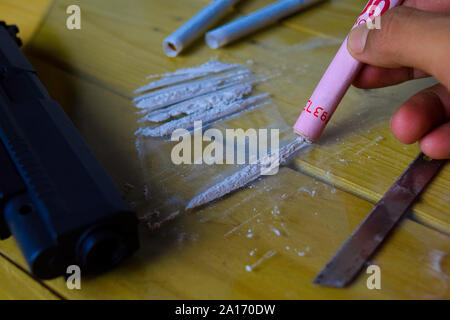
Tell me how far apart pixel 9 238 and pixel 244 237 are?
29 cm

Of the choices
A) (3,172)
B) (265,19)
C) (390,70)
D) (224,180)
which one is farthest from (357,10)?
(3,172)

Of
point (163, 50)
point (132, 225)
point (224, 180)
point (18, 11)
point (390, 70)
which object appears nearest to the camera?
point (132, 225)

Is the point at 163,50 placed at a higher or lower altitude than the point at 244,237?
higher

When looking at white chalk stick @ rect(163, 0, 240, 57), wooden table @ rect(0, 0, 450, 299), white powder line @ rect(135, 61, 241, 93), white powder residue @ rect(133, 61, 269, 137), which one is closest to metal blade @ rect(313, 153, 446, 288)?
wooden table @ rect(0, 0, 450, 299)

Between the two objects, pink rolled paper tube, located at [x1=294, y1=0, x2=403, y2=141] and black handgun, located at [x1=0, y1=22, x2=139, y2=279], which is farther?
pink rolled paper tube, located at [x1=294, y1=0, x2=403, y2=141]

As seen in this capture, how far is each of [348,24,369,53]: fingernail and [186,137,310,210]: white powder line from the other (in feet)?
0.53

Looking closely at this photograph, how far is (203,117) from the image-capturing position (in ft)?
2.37

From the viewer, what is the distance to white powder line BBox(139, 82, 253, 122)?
72 centimetres

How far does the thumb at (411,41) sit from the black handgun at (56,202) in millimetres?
387

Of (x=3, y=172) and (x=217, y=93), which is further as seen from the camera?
(x=217, y=93)

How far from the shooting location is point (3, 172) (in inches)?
18.3

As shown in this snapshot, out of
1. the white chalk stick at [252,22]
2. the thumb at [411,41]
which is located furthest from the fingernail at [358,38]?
the white chalk stick at [252,22]

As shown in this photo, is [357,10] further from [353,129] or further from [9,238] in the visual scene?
[9,238]

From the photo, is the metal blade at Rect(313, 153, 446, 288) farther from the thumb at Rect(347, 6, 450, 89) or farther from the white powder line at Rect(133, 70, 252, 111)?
the white powder line at Rect(133, 70, 252, 111)
